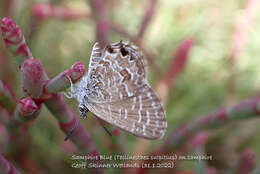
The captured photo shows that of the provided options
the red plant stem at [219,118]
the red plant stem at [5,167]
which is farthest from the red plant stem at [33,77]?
the red plant stem at [219,118]

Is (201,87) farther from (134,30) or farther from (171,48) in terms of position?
(134,30)

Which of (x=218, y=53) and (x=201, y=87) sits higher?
(x=218, y=53)

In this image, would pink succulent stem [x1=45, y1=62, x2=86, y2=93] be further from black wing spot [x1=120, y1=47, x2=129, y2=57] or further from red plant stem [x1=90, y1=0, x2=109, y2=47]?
red plant stem [x1=90, y1=0, x2=109, y2=47]

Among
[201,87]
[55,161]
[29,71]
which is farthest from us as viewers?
[201,87]

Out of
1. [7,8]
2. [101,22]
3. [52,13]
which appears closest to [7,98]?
[101,22]

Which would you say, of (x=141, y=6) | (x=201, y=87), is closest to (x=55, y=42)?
(x=141, y=6)
